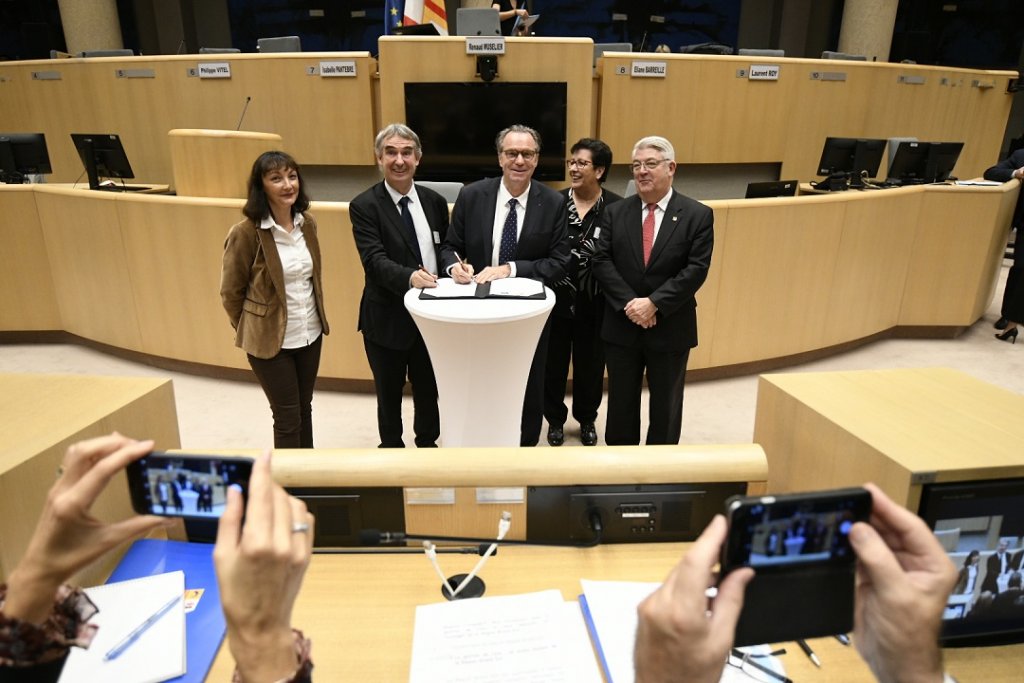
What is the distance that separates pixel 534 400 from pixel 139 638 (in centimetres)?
217

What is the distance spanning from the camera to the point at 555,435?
3.63 metres

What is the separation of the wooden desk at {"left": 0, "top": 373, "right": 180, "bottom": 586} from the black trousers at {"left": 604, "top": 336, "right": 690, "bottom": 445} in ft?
6.61

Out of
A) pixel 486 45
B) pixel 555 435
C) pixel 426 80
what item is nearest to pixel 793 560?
pixel 555 435

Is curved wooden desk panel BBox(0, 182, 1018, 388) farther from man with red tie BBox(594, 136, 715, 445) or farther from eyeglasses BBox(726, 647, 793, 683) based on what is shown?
eyeglasses BBox(726, 647, 793, 683)

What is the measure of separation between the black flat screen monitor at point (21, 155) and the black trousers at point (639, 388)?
5.63m

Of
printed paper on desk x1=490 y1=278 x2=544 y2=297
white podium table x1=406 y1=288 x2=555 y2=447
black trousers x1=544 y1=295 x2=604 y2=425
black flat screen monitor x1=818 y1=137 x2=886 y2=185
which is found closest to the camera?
white podium table x1=406 y1=288 x2=555 y2=447

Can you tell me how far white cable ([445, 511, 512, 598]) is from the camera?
4.35ft

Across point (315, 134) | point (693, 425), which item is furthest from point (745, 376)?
point (315, 134)

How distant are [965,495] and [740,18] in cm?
1251

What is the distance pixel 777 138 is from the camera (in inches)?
287

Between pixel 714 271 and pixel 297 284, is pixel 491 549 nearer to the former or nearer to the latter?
pixel 297 284

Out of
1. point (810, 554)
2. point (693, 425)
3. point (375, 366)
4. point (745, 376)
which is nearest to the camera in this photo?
point (810, 554)

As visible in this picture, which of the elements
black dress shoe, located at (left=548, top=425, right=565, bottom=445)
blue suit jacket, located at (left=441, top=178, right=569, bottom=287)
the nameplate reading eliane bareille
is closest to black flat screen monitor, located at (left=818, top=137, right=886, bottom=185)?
the nameplate reading eliane bareille

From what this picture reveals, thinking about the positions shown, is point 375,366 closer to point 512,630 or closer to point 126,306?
point 512,630
